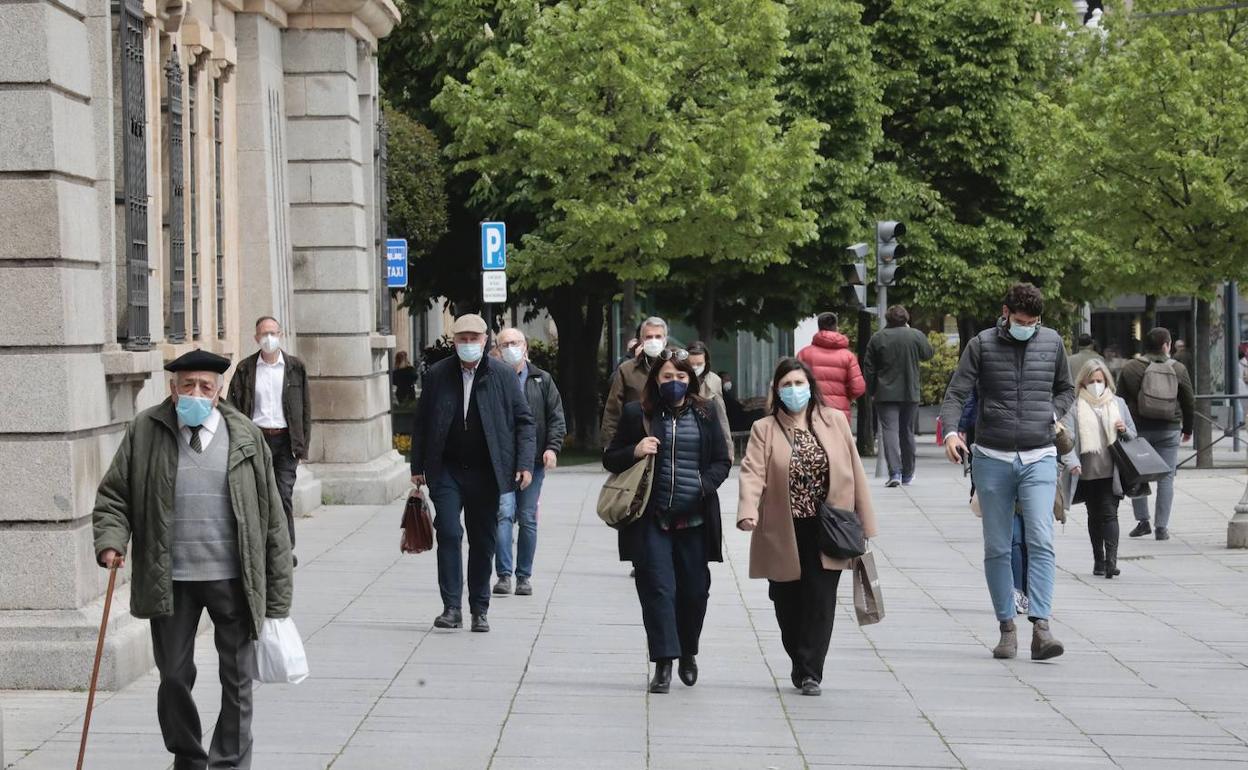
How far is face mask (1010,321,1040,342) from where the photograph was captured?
35.2 feet

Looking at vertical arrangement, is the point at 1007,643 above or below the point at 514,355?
below

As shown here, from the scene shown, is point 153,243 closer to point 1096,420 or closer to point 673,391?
point 673,391

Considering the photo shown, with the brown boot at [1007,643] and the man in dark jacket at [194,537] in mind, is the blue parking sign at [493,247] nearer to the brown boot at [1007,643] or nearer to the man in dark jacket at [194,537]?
the brown boot at [1007,643]

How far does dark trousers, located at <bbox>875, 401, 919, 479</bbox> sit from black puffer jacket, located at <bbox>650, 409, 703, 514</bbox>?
1248 cm

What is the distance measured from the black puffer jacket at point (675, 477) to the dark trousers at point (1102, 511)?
5543mm

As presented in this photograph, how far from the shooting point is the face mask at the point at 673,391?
9805 mm

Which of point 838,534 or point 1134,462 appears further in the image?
point 1134,462

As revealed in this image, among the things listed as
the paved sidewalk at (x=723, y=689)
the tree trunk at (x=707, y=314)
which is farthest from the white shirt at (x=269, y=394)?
the tree trunk at (x=707, y=314)

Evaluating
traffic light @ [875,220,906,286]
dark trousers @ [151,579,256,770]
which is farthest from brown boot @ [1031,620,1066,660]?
traffic light @ [875,220,906,286]

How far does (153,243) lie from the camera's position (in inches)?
547

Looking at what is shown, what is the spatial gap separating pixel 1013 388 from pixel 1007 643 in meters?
1.33

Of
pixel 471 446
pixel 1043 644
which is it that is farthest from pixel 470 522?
pixel 1043 644

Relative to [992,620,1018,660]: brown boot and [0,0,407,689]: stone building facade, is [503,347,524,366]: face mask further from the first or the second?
[992,620,1018,660]: brown boot

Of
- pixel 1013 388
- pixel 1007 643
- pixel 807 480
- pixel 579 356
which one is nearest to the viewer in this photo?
pixel 807 480
